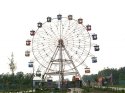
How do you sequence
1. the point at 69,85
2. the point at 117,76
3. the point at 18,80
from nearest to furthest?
the point at 69,85 < the point at 18,80 < the point at 117,76

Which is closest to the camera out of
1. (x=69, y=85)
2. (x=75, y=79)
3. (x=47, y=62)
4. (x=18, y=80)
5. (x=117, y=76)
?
(x=47, y=62)

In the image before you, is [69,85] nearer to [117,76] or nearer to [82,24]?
[82,24]

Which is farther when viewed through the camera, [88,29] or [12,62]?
[12,62]

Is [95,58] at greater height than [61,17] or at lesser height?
lesser

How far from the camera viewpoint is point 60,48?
2346 inches

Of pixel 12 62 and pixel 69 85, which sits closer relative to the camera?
pixel 69 85

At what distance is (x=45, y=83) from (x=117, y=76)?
8072 cm

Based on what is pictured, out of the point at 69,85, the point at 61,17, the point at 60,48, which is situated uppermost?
the point at 61,17

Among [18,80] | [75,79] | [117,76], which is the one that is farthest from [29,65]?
[117,76]

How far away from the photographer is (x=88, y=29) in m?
59.8

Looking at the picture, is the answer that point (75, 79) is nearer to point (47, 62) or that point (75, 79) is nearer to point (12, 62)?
point (47, 62)

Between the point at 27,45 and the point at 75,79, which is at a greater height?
the point at 27,45

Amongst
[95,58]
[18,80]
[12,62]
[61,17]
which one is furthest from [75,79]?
[12,62]

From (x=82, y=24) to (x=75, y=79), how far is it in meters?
8.58
